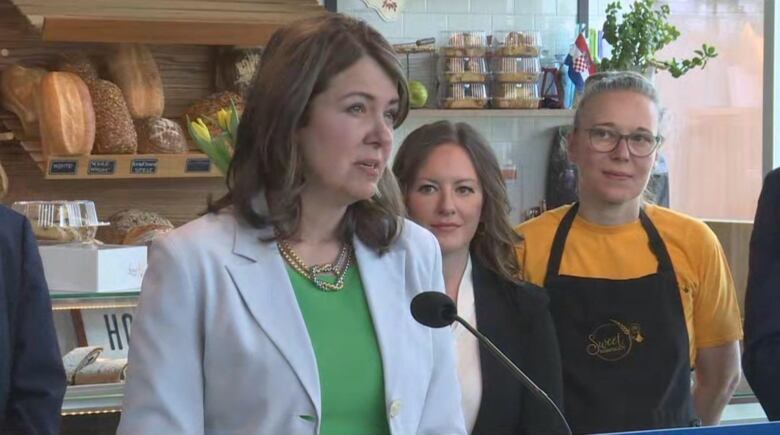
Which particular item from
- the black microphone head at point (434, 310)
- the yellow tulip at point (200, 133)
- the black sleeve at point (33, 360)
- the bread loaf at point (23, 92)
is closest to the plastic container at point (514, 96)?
the bread loaf at point (23, 92)

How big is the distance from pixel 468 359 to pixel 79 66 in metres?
2.15

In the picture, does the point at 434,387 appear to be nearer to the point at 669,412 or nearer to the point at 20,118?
the point at 669,412

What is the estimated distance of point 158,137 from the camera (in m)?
3.79

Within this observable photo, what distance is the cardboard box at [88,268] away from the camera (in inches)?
89.7

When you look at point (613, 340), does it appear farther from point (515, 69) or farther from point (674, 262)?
point (515, 69)

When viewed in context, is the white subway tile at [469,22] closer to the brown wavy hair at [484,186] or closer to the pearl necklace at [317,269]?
the brown wavy hair at [484,186]

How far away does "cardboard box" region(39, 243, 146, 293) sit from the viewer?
2.28 m

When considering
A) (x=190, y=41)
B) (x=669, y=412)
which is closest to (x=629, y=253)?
(x=669, y=412)

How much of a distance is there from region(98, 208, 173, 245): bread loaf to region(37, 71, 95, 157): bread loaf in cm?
23

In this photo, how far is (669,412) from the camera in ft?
6.74

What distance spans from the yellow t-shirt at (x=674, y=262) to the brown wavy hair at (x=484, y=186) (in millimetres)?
80

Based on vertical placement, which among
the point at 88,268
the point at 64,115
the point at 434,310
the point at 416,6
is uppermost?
the point at 416,6

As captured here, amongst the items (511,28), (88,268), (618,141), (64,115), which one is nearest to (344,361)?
(618,141)

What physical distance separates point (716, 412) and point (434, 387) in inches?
32.5
